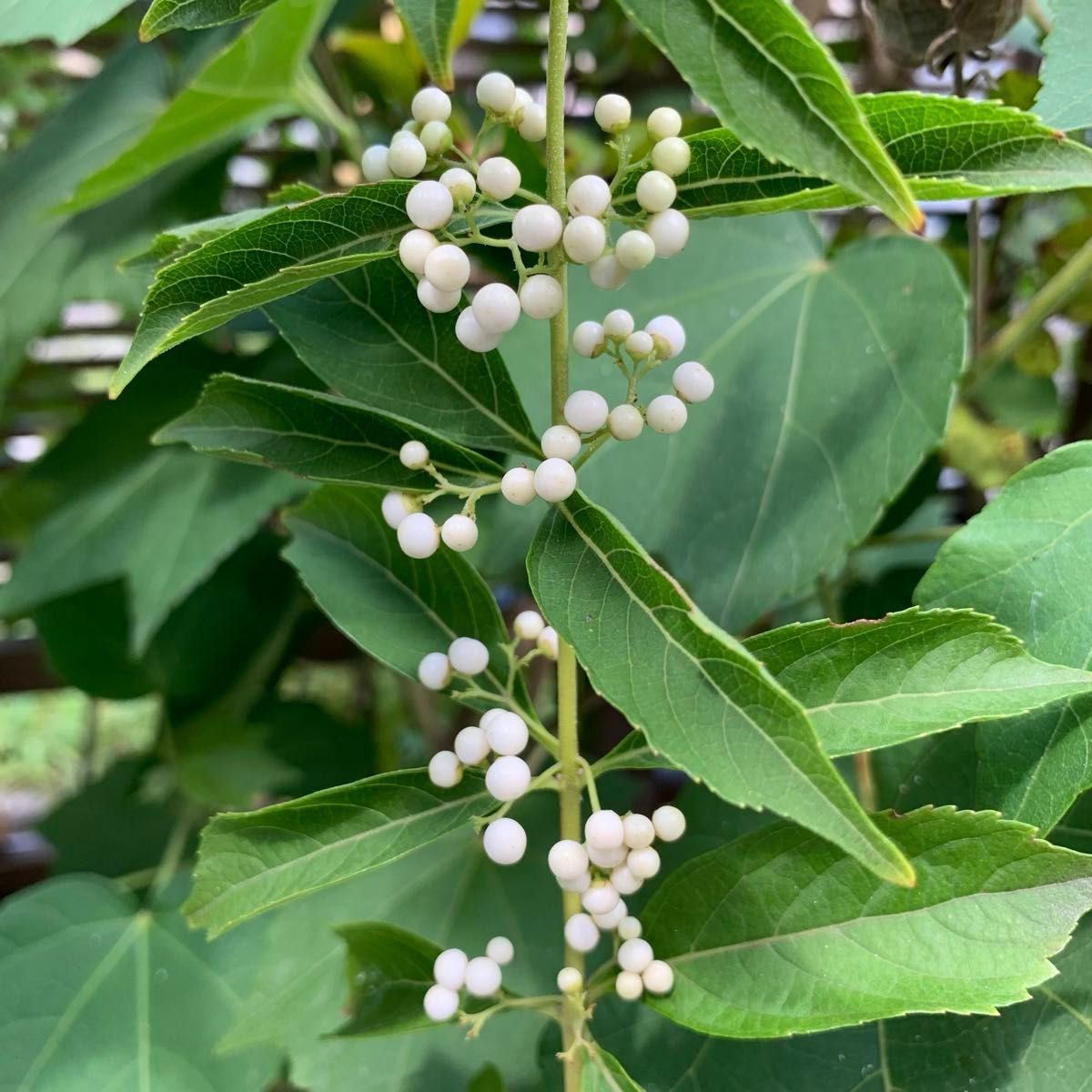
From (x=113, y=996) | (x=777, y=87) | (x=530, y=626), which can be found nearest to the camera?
(x=777, y=87)

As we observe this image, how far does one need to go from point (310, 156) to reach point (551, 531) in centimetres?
58

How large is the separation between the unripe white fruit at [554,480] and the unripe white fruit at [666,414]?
23 millimetres

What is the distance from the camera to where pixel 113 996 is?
38 centimetres

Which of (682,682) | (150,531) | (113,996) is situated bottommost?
(113,996)

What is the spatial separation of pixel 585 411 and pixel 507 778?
8 cm

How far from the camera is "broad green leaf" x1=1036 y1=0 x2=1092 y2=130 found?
0.22 meters

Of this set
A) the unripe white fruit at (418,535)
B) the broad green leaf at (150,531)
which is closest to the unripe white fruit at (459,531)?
the unripe white fruit at (418,535)

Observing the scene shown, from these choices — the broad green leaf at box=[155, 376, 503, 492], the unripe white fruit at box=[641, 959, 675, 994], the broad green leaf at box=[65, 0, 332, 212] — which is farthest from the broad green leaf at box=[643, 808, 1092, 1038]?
the broad green leaf at box=[65, 0, 332, 212]

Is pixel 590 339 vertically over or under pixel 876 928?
over

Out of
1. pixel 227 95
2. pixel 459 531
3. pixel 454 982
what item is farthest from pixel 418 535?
pixel 227 95

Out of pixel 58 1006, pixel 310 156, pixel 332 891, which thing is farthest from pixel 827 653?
pixel 310 156

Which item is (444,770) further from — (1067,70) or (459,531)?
(1067,70)

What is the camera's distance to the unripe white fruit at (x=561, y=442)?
0.19 metres

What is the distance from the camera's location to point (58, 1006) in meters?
0.37
